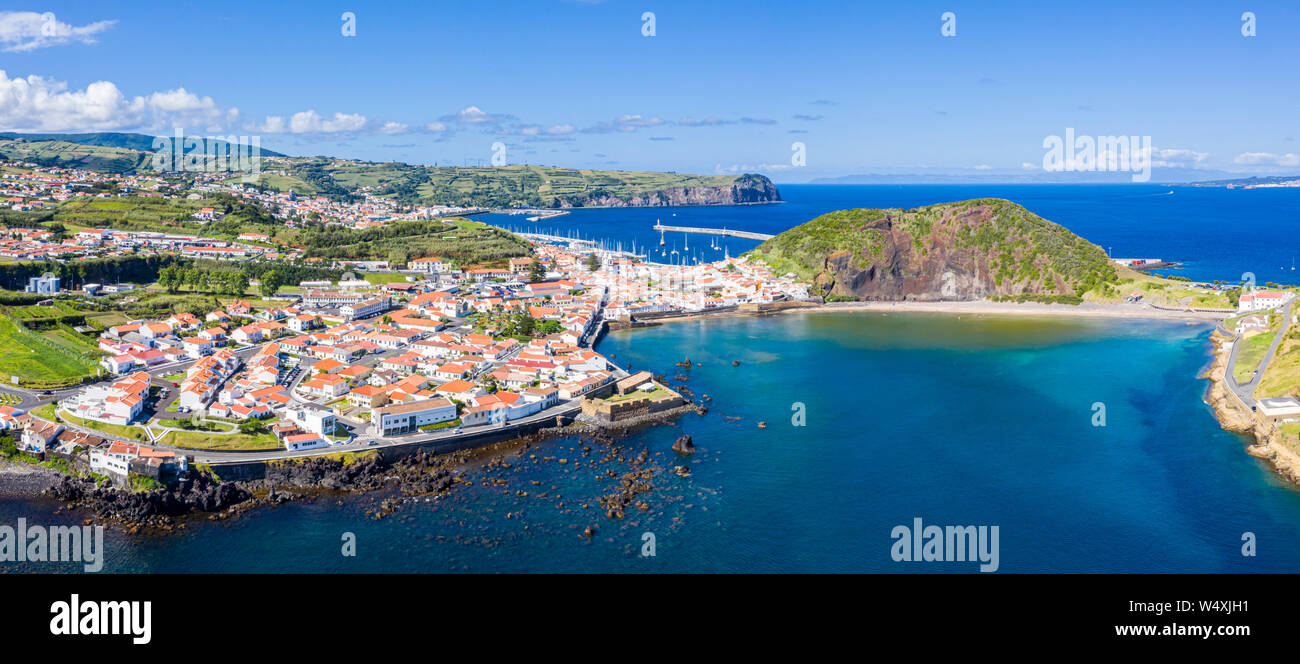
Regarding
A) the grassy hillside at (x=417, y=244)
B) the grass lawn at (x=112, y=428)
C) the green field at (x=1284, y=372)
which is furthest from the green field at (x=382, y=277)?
the green field at (x=1284, y=372)

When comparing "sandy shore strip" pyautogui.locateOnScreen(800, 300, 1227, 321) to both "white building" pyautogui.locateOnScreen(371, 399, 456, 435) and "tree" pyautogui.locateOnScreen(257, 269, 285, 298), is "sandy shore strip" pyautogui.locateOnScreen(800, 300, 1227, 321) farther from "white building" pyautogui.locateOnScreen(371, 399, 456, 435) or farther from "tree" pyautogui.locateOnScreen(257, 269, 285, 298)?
"tree" pyautogui.locateOnScreen(257, 269, 285, 298)

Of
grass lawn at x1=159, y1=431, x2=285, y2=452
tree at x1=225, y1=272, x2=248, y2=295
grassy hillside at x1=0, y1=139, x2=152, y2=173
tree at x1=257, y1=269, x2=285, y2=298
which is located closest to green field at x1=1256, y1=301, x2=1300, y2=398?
grass lawn at x1=159, y1=431, x2=285, y2=452

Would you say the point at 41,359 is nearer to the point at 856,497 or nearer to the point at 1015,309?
the point at 856,497

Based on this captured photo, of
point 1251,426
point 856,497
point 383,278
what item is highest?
point 383,278

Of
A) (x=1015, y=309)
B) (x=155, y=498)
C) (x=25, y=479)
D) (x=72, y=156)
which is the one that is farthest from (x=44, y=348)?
(x=72, y=156)

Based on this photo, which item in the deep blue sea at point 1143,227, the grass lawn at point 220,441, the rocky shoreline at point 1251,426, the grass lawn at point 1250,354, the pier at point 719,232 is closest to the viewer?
the grass lawn at point 220,441

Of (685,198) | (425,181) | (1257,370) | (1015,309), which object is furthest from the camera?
(685,198)

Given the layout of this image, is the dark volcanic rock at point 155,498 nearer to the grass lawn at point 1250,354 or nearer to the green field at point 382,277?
the green field at point 382,277
